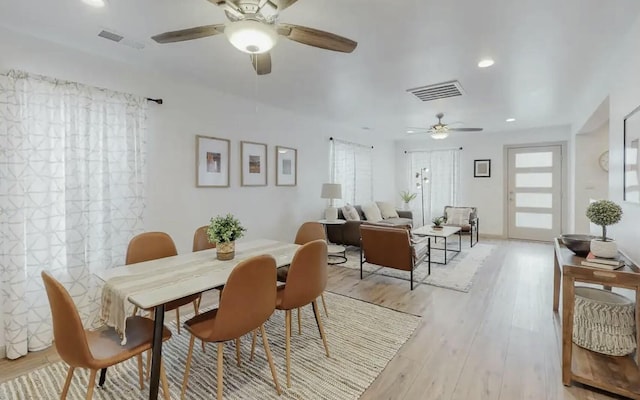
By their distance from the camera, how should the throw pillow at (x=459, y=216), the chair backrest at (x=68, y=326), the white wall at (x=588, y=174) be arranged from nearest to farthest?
the chair backrest at (x=68, y=326)
the white wall at (x=588, y=174)
the throw pillow at (x=459, y=216)

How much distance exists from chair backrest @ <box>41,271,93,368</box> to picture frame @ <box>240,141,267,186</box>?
287cm

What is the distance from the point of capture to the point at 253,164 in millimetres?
4371

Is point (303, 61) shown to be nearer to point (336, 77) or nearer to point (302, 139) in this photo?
point (336, 77)

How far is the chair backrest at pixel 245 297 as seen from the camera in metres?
1.61

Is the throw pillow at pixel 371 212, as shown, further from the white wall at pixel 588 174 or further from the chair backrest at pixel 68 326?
the chair backrest at pixel 68 326

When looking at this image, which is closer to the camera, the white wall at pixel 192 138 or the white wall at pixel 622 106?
the white wall at pixel 622 106

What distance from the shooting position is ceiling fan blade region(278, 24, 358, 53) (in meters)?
1.76

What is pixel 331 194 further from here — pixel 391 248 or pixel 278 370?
pixel 278 370

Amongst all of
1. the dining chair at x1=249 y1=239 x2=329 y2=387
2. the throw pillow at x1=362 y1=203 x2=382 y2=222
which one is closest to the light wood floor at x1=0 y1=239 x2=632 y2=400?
the dining chair at x1=249 y1=239 x2=329 y2=387

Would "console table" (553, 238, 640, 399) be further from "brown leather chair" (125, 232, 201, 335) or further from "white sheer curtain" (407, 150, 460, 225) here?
"white sheer curtain" (407, 150, 460, 225)

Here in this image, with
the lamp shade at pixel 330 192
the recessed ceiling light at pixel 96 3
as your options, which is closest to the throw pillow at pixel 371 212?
the lamp shade at pixel 330 192

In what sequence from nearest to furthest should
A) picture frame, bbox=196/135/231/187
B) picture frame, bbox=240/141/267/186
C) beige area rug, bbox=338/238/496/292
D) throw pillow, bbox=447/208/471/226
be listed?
1. picture frame, bbox=196/135/231/187
2. beige area rug, bbox=338/238/496/292
3. picture frame, bbox=240/141/267/186
4. throw pillow, bbox=447/208/471/226

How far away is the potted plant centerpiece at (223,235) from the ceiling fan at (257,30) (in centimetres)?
122

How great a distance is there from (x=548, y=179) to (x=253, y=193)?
629cm
